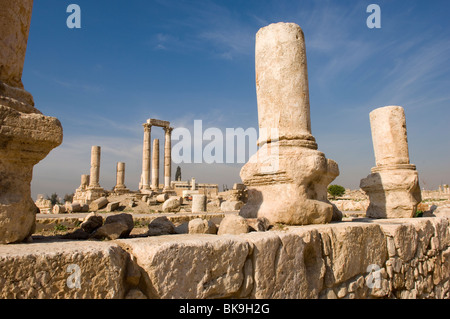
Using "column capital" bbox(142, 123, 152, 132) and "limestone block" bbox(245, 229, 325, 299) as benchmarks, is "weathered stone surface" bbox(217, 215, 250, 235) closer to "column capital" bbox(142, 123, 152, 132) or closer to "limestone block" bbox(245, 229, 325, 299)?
"limestone block" bbox(245, 229, 325, 299)

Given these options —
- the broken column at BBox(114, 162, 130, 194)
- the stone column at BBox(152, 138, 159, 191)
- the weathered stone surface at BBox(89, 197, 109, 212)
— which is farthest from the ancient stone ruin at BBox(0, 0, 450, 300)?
the stone column at BBox(152, 138, 159, 191)

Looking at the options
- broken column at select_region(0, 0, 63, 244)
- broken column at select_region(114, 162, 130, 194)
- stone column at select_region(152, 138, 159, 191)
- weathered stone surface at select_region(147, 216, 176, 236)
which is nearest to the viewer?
broken column at select_region(0, 0, 63, 244)

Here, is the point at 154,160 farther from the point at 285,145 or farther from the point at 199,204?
the point at 285,145

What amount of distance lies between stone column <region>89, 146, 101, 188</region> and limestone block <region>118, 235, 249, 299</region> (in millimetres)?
24878

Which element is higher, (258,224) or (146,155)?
(146,155)

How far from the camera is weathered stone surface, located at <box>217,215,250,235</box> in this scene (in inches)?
121

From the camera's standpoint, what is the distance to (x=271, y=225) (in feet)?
12.0

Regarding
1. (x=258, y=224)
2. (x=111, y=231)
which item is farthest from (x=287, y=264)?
(x=111, y=231)

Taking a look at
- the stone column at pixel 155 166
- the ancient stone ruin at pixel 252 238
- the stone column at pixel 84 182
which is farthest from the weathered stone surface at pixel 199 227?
the stone column at pixel 84 182

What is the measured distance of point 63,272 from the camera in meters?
1.70

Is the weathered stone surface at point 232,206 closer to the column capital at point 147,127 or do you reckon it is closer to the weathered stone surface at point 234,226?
the weathered stone surface at point 234,226

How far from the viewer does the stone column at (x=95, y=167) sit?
25.0 meters

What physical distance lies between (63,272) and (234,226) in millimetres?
1749
